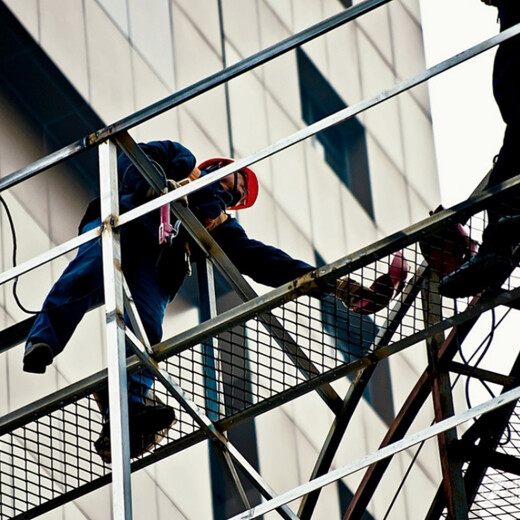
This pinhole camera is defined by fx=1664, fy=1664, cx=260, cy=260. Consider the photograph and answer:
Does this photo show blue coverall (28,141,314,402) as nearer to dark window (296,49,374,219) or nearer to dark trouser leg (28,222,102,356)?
dark trouser leg (28,222,102,356)

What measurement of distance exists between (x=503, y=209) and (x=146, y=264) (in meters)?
2.37

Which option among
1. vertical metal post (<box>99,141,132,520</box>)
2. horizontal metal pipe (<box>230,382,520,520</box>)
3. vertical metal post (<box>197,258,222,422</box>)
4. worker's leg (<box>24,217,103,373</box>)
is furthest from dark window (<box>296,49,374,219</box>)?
horizontal metal pipe (<box>230,382,520,520</box>)

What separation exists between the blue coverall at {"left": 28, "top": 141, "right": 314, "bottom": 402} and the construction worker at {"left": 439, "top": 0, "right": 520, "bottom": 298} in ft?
5.20

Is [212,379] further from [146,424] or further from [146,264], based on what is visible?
[146,264]

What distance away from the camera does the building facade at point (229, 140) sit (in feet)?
59.4

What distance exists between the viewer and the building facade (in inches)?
713

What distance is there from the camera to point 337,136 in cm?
2525

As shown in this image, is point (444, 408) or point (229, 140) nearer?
point (444, 408)

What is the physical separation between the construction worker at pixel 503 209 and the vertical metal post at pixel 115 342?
153 centimetres

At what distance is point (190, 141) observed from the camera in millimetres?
20578

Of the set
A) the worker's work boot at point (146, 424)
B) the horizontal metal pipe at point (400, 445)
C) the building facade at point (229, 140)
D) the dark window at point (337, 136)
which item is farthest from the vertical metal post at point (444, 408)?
the dark window at point (337, 136)

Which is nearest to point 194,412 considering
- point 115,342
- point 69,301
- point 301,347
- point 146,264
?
point 301,347

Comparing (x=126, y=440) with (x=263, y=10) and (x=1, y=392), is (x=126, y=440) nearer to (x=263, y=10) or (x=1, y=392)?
(x=1, y=392)

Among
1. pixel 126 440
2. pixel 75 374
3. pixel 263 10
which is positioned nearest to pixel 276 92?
pixel 263 10
